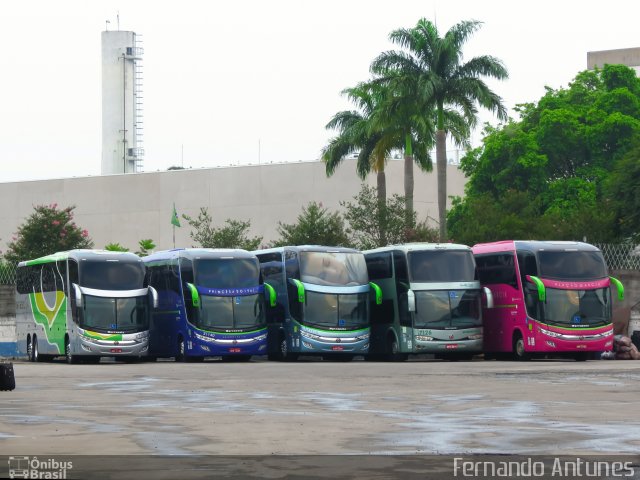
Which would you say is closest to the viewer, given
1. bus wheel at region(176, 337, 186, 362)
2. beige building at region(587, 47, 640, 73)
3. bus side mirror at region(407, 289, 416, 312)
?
bus side mirror at region(407, 289, 416, 312)

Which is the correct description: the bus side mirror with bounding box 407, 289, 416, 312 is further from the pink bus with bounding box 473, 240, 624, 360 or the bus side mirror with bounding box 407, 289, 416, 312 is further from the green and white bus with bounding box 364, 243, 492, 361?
the pink bus with bounding box 473, 240, 624, 360

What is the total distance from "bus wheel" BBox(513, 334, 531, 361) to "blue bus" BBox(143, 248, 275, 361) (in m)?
7.63

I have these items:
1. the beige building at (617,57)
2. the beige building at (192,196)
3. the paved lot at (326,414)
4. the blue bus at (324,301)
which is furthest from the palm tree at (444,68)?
the beige building at (617,57)

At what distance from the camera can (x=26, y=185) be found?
340 feet

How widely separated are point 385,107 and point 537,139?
64.4ft

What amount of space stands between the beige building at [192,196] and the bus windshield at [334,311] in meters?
49.4

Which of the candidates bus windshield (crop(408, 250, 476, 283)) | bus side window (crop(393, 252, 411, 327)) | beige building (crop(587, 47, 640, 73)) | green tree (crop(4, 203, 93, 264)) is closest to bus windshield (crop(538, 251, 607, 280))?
bus windshield (crop(408, 250, 476, 283))

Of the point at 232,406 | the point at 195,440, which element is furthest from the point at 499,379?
the point at 195,440

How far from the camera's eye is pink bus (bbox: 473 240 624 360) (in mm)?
41500

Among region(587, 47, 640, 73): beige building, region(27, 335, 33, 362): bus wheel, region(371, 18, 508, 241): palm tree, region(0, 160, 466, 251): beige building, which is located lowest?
region(27, 335, 33, 362): bus wheel

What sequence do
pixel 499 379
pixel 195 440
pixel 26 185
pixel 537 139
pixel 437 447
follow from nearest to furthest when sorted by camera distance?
pixel 437 447
pixel 195 440
pixel 499 379
pixel 537 139
pixel 26 185

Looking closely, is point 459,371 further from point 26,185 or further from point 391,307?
point 26,185

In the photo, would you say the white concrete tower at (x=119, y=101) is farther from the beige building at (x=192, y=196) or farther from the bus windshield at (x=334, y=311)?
the bus windshield at (x=334, y=311)

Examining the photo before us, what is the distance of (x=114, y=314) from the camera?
43000 mm
